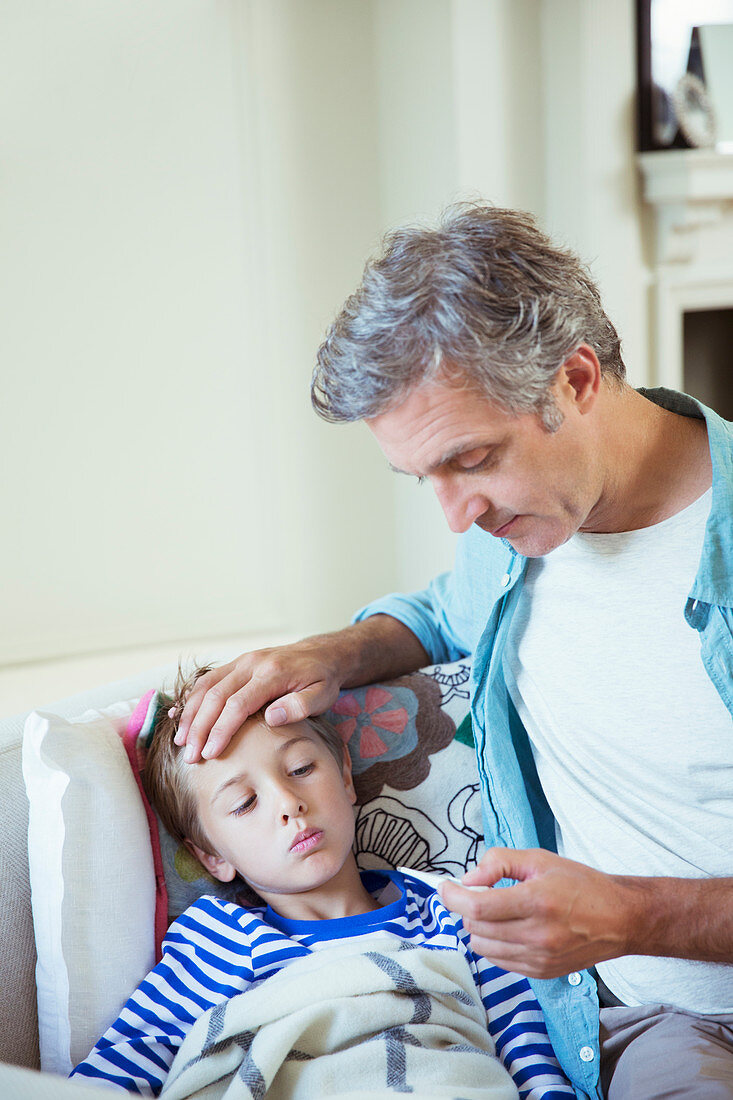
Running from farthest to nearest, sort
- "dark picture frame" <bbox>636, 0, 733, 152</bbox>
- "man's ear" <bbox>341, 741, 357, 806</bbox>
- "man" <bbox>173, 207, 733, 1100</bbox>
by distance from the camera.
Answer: "dark picture frame" <bbox>636, 0, 733, 152</bbox> < "man's ear" <bbox>341, 741, 357, 806</bbox> < "man" <bbox>173, 207, 733, 1100</bbox>

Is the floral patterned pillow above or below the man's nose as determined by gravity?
below

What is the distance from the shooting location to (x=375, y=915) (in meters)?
1.27

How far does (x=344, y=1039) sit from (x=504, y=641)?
0.51 meters

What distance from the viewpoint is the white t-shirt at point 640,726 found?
1.15m

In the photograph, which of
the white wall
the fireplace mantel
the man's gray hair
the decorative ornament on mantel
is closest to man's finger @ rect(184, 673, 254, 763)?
the man's gray hair

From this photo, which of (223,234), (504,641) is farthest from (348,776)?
(223,234)

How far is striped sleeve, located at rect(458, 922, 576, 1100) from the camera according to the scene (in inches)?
45.2

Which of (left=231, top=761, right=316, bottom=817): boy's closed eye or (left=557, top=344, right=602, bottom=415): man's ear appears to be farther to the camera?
(left=231, top=761, right=316, bottom=817): boy's closed eye

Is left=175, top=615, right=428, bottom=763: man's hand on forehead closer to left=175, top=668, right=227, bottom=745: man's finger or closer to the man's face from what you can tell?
left=175, top=668, right=227, bottom=745: man's finger

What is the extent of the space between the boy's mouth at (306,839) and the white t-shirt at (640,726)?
0.31 m

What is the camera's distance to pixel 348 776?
1.42 meters

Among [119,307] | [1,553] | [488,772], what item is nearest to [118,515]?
[1,553]

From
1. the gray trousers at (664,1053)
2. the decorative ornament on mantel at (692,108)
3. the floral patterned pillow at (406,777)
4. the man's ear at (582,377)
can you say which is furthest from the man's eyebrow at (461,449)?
the decorative ornament on mantel at (692,108)

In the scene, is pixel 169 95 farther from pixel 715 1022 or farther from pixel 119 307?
pixel 715 1022
